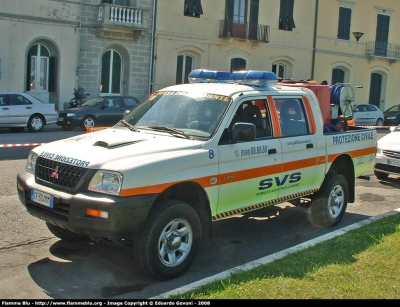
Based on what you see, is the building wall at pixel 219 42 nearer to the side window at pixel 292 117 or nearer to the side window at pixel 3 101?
the side window at pixel 3 101

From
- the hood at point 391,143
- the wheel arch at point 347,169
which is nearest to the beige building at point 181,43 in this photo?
the hood at point 391,143

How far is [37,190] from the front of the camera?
5758 millimetres

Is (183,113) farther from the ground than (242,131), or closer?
farther from the ground

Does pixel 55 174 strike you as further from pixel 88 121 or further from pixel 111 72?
pixel 111 72

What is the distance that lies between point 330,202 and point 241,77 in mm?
2175

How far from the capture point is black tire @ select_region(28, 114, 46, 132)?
814 inches

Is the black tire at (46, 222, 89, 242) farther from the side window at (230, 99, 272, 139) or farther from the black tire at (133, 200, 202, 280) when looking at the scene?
the side window at (230, 99, 272, 139)

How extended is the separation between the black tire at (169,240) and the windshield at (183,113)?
1006 mm

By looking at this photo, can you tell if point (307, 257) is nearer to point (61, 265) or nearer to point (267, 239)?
point (267, 239)

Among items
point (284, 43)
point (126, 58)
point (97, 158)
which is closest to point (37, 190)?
point (97, 158)

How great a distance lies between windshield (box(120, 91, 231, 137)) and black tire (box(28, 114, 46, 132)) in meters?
14.6

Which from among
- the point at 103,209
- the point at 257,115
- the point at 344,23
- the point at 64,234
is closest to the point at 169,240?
the point at 103,209

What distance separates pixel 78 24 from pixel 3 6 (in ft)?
11.4

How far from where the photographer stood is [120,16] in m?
26.5
